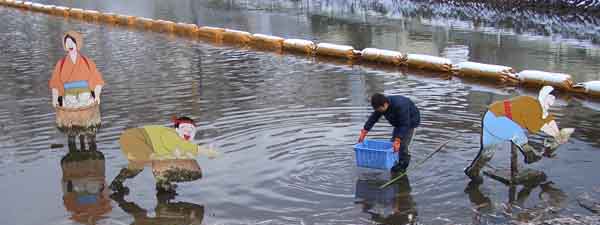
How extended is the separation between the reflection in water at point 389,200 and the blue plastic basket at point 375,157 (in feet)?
0.66

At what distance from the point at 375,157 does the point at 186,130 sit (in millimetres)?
2238

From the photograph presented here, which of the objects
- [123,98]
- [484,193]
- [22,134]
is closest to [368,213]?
[484,193]

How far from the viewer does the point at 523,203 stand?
7.35 m

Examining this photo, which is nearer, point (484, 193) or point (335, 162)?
point (484, 193)

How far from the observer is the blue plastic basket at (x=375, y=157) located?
7863 millimetres

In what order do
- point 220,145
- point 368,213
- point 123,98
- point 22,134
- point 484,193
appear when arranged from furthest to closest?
point 123,98, point 22,134, point 220,145, point 484,193, point 368,213

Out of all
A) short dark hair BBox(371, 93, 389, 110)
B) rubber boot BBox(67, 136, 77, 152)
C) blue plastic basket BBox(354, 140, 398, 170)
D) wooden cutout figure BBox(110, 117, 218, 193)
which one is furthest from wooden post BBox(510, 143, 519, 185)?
rubber boot BBox(67, 136, 77, 152)

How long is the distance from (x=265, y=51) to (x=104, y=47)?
550 centimetres

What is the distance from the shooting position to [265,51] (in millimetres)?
20031

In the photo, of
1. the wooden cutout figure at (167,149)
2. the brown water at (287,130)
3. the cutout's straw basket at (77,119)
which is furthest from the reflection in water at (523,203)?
the cutout's straw basket at (77,119)

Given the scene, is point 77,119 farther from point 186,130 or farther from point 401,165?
point 401,165

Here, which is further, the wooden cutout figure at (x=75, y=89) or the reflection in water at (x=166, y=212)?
the wooden cutout figure at (x=75, y=89)

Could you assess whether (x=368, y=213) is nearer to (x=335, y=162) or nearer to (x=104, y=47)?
(x=335, y=162)

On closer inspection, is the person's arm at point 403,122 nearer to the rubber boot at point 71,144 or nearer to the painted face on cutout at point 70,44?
the painted face on cutout at point 70,44
